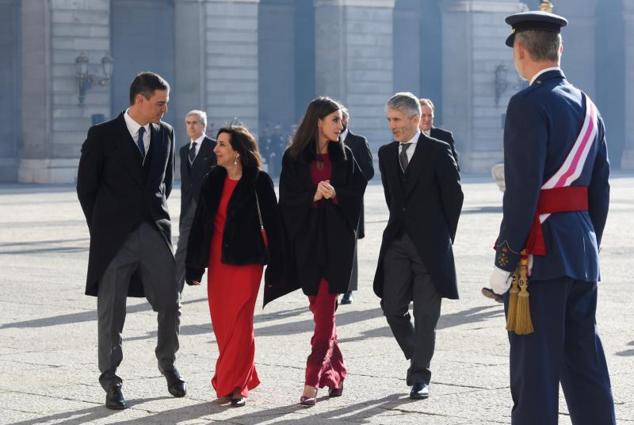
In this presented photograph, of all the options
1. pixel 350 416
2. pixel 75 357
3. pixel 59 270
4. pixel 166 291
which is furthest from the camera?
pixel 59 270

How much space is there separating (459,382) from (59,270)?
26.4 feet

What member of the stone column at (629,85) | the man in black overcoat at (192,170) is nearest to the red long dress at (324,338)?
the man in black overcoat at (192,170)

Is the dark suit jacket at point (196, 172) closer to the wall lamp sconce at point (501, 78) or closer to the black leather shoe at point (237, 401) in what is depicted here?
the black leather shoe at point (237, 401)

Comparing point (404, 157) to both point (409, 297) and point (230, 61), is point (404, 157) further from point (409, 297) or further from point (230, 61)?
point (230, 61)

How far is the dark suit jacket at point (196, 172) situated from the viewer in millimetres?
12961

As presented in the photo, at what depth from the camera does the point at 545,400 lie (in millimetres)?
5906

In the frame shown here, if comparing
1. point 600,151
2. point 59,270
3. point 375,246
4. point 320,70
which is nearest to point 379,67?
point 320,70

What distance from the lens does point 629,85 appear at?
2030 inches

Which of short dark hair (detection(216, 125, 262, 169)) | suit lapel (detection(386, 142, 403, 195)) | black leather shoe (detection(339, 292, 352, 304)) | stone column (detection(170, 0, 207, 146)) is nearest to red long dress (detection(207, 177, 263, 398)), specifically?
short dark hair (detection(216, 125, 262, 169))

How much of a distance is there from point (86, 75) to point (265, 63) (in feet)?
31.8

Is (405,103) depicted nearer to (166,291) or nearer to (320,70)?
(166,291)

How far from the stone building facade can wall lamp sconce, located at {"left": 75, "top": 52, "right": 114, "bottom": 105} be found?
0.06m

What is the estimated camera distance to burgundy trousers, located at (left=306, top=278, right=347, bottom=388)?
27.5 feet

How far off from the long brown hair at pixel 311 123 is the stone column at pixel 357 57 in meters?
33.5
